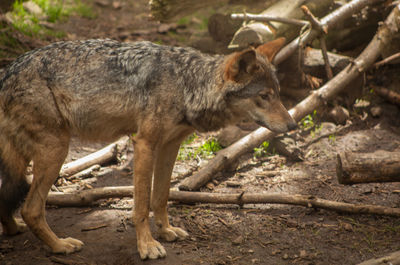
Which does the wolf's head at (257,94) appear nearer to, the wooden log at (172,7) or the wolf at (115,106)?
the wolf at (115,106)

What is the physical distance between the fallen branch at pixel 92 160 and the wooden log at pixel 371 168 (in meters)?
3.37

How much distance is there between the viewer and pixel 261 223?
4559mm

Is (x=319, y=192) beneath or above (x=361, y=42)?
beneath

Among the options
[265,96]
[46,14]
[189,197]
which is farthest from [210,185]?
[46,14]

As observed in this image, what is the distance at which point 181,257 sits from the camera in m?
3.94

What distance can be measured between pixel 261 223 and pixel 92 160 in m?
2.67

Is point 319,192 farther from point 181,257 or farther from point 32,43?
point 32,43

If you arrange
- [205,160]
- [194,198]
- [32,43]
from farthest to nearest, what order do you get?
1. [32,43]
2. [205,160]
3. [194,198]

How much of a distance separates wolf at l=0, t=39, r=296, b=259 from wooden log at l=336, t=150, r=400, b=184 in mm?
772

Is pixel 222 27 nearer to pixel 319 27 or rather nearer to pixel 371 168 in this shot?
pixel 319 27

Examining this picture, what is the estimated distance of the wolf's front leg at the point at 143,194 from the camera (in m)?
3.87

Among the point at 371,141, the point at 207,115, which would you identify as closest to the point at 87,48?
the point at 207,115

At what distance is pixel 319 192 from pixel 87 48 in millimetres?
3297

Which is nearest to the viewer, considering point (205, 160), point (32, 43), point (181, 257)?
point (181, 257)
